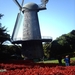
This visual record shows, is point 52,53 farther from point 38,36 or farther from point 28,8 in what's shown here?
point 28,8

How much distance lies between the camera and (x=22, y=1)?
2072 inches

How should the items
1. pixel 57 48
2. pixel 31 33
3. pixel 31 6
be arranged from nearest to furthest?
pixel 31 33 < pixel 31 6 < pixel 57 48

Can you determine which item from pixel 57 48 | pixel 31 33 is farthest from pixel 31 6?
pixel 57 48

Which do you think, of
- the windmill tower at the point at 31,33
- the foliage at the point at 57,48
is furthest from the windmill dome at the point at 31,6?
the foliage at the point at 57,48

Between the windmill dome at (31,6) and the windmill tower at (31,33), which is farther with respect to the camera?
the windmill dome at (31,6)

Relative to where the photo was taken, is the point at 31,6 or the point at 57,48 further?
the point at 57,48

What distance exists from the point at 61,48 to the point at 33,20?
11368 mm

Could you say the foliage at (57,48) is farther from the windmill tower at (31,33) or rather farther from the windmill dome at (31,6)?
the windmill dome at (31,6)

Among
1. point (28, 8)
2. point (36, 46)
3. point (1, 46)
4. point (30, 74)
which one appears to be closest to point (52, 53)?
point (36, 46)

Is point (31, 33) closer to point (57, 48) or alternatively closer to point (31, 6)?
point (31, 6)

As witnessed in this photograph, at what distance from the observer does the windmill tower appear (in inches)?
1861

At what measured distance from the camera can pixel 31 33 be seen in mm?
47562

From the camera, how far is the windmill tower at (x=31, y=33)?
47.3 metres

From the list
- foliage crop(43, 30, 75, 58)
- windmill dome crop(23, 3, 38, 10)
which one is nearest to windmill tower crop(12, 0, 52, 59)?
windmill dome crop(23, 3, 38, 10)
